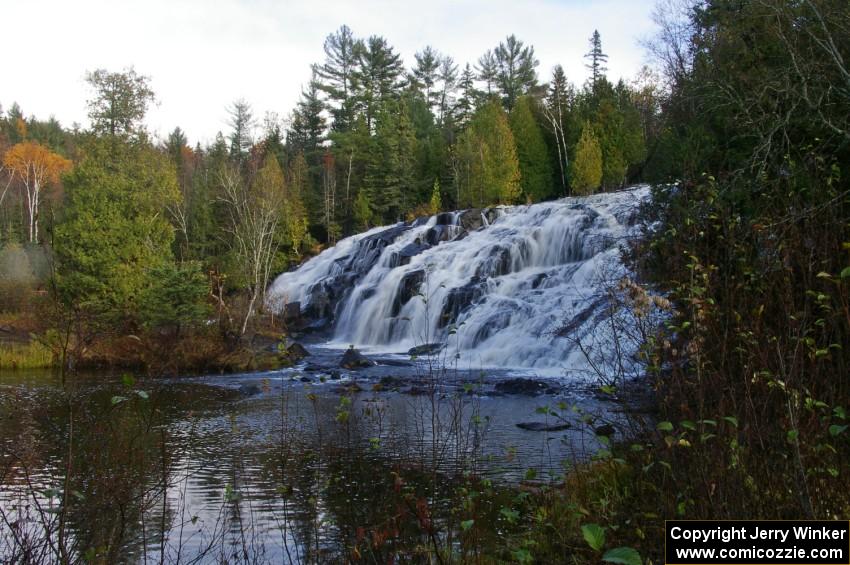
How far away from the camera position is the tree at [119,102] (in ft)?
92.8

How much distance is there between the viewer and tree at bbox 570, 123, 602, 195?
119 feet

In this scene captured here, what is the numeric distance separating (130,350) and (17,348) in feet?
10.3

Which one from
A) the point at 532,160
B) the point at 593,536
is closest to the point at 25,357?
the point at 593,536

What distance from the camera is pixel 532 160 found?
40594 millimetres

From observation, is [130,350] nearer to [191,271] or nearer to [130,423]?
[191,271]

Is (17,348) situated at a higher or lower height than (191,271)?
lower

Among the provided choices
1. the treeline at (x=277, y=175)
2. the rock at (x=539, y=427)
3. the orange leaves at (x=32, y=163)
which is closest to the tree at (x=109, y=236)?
the treeline at (x=277, y=175)

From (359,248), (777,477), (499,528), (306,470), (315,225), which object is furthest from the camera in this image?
(315,225)

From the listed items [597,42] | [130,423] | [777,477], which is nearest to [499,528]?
[777,477]

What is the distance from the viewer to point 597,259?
19.9 meters

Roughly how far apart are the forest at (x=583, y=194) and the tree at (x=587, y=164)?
16 cm

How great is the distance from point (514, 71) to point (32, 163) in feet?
128

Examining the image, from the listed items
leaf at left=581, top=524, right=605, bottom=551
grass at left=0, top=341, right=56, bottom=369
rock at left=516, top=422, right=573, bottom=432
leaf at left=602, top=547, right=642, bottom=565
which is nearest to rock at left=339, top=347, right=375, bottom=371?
rock at left=516, top=422, right=573, bottom=432

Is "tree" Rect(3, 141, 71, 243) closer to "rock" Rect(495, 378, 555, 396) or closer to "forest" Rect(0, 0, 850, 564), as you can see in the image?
"forest" Rect(0, 0, 850, 564)
